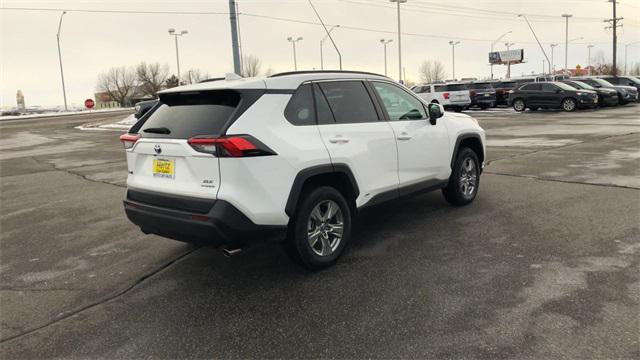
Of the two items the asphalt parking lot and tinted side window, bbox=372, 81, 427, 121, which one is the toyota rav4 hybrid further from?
the asphalt parking lot

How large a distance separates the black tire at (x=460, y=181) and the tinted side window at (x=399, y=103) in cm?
Result: 92

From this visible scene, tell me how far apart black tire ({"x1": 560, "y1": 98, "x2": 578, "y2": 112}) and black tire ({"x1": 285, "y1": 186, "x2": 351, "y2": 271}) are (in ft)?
80.3

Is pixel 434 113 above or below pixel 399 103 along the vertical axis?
below

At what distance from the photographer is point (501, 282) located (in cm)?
407

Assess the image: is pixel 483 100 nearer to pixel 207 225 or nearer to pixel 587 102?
pixel 587 102

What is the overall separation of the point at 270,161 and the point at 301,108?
68 centimetres

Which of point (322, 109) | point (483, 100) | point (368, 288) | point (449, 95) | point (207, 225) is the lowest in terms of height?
point (368, 288)

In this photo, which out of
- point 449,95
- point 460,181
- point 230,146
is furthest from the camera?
point 449,95

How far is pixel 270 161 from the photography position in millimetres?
3896

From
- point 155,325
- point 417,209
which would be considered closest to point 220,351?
point 155,325

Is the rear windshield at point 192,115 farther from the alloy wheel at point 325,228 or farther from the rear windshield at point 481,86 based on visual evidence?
the rear windshield at point 481,86

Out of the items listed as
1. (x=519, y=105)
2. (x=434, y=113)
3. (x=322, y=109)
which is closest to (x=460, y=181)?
(x=434, y=113)

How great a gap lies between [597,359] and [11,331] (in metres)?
3.93

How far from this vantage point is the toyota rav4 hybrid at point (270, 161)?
3797 mm
